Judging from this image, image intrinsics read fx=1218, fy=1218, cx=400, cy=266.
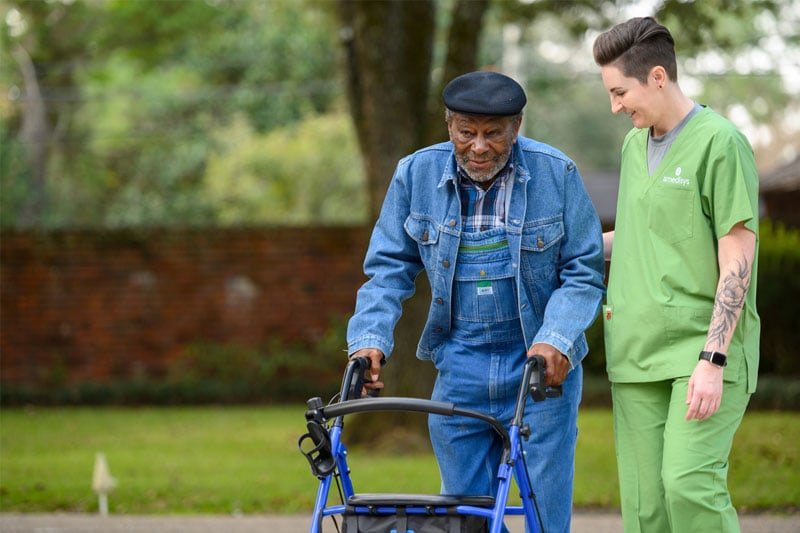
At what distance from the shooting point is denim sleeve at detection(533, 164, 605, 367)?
3895 mm

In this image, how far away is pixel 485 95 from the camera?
3.90 metres

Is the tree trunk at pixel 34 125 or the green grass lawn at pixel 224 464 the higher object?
the tree trunk at pixel 34 125

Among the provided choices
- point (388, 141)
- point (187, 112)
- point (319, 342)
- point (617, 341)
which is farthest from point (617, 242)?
point (187, 112)

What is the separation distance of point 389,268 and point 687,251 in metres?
1.02

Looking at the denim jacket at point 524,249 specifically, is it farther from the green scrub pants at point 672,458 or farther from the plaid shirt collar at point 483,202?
the green scrub pants at point 672,458

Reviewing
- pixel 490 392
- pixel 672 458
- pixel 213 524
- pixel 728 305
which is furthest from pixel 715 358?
pixel 213 524

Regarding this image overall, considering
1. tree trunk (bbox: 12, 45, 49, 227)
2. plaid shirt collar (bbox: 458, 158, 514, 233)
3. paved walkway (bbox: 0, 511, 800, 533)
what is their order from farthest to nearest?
tree trunk (bbox: 12, 45, 49, 227) → paved walkway (bbox: 0, 511, 800, 533) → plaid shirt collar (bbox: 458, 158, 514, 233)

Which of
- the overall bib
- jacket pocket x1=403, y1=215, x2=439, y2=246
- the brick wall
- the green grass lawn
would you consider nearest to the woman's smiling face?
the overall bib

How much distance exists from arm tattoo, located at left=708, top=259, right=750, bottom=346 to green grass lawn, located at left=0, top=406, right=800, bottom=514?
491 cm

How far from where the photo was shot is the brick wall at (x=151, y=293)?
54.0 feet

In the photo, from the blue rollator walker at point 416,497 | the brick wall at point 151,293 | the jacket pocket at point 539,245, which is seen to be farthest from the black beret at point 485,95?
the brick wall at point 151,293

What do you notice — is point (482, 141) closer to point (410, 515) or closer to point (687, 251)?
point (687, 251)

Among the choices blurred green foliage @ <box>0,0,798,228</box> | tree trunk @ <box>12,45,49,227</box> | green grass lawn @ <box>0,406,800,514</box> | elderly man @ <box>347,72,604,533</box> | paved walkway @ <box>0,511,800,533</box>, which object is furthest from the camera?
tree trunk @ <box>12,45,49,227</box>

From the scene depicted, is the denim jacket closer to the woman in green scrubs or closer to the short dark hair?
the woman in green scrubs
